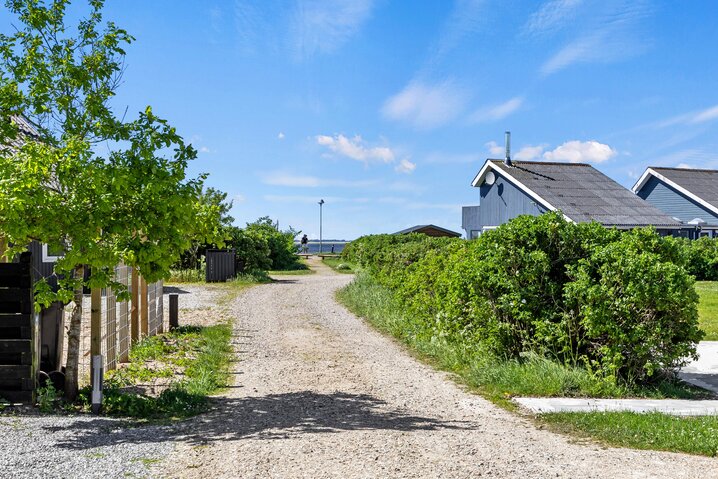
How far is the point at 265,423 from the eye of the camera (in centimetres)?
682

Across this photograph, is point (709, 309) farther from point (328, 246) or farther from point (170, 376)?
point (328, 246)

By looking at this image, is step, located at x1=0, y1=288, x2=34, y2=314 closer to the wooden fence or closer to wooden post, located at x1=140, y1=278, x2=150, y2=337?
the wooden fence

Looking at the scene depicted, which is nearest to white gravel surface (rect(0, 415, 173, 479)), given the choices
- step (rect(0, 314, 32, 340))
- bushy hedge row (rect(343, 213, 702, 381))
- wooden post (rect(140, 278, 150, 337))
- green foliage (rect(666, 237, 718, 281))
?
step (rect(0, 314, 32, 340))

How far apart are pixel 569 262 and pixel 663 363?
1.78 metres

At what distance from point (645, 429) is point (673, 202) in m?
37.8

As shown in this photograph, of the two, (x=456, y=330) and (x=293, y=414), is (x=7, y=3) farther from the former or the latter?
(x=456, y=330)

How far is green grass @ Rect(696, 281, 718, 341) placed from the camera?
13586 millimetres

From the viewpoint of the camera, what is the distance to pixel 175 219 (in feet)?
24.2

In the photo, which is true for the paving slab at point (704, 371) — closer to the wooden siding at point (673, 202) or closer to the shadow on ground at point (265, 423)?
the shadow on ground at point (265, 423)

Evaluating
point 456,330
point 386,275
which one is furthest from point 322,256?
point 456,330

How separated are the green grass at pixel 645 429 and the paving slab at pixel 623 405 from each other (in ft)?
0.89

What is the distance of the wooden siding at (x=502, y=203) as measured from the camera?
33562 millimetres

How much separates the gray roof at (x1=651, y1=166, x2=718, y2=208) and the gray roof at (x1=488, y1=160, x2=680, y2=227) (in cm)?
461

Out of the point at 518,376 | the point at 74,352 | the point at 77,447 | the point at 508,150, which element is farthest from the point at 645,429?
the point at 508,150
